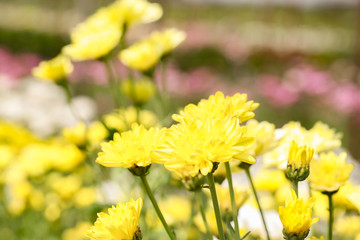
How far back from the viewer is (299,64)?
451 centimetres

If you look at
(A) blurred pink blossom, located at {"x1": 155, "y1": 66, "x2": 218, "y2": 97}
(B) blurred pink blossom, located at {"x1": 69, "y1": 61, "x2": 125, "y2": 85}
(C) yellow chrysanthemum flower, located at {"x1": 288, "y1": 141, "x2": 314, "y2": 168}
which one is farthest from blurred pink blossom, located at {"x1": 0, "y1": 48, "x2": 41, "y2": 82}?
(C) yellow chrysanthemum flower, located at {"x1": 288, "y1": 141, "x2": 314, "y2": 168}

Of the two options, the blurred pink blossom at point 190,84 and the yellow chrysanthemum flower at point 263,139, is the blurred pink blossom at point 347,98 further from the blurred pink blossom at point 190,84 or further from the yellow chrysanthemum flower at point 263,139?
the yellow chrysanthemum flower at point 263,139

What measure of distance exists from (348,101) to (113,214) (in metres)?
2.89

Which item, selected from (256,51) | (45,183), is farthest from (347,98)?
(45,183)

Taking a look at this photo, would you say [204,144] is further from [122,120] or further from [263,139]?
[122,120]

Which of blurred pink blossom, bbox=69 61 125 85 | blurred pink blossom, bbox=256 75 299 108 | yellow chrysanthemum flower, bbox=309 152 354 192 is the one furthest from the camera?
blurred pink blossom, bbox=69 61 125 85

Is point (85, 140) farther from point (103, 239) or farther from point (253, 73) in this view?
point (253, 73)

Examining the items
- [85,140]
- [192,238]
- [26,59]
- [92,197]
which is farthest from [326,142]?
[26,59]

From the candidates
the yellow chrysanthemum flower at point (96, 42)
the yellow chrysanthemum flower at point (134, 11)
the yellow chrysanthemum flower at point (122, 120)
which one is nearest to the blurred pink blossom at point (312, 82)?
the yellow chrysanthemum flower at point (122, 120)

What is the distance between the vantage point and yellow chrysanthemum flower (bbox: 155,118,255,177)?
46cm

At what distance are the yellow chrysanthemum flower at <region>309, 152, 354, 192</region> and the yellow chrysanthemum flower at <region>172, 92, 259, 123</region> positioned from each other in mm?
113

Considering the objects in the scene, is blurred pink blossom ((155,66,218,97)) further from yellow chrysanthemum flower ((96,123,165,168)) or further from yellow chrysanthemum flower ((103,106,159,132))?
yellow chrysanthemum flower ((96,123,165,168))

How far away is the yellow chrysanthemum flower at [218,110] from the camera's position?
A: 0.51m

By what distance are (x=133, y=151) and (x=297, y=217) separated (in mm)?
167
